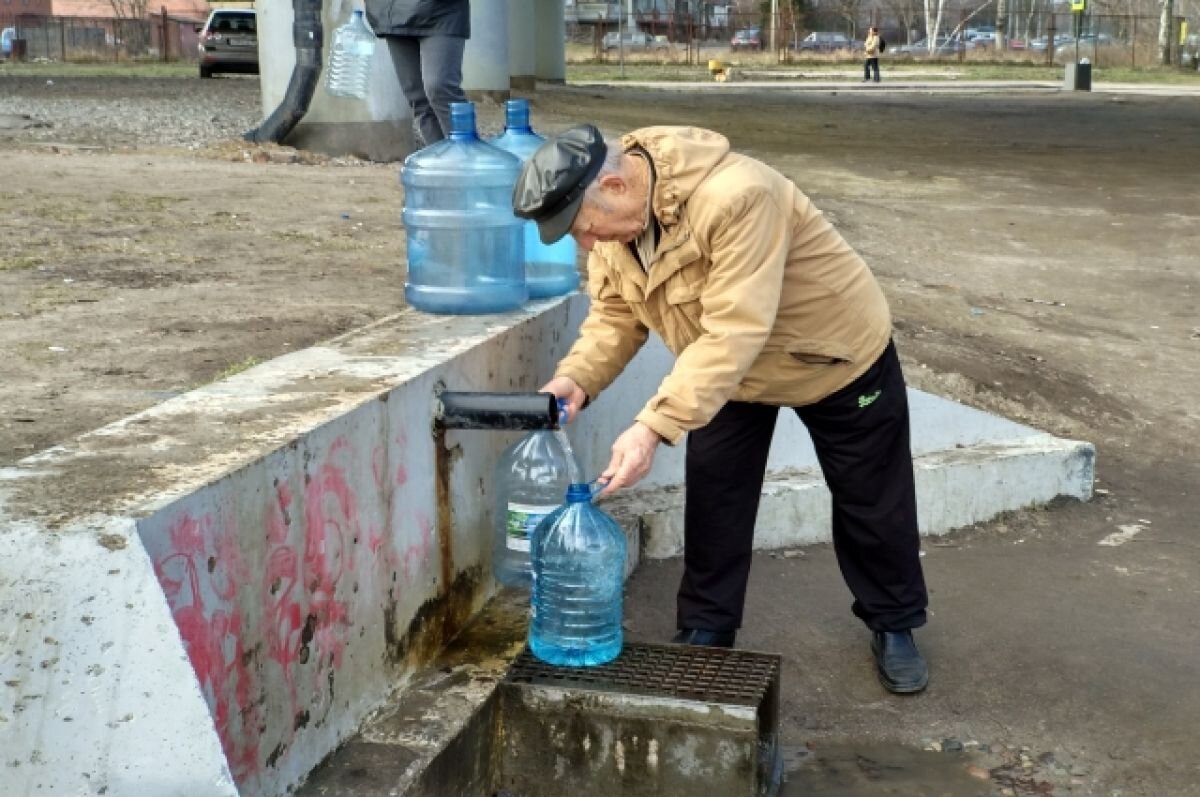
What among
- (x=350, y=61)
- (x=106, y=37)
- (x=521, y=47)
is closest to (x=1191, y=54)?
(x=521, y=47)

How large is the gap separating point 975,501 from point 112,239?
14.4 feet

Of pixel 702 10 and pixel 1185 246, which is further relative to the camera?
pixel 702 10

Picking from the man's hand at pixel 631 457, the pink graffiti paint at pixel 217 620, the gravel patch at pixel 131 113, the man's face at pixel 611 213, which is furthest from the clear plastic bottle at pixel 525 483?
the gravel patch at pixel 131 113

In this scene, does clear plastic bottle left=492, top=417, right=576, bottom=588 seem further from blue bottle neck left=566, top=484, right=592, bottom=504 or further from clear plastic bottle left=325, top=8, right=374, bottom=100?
clear plastic bottle left=325, top=8, right=374, bottom=100

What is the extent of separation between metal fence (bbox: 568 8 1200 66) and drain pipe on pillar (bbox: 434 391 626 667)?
143ft

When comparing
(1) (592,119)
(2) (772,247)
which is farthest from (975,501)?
(1) (592,119)

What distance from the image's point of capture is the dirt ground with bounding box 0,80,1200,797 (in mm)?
4266

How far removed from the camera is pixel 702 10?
6500 centimetres

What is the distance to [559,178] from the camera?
3.15 metres

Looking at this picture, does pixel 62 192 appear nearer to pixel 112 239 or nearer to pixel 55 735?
pixel 112 239

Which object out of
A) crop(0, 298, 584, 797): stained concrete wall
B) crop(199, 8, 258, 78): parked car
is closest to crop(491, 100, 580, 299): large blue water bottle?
crop(0, 298, 584, 797): stained concrete wall

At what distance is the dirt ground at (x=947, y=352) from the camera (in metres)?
4.27

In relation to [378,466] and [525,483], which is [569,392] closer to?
[378,466]

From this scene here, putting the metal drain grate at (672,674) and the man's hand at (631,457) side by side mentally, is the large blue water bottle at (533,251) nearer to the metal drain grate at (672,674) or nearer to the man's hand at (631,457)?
the metal drain grate at (672,674)
